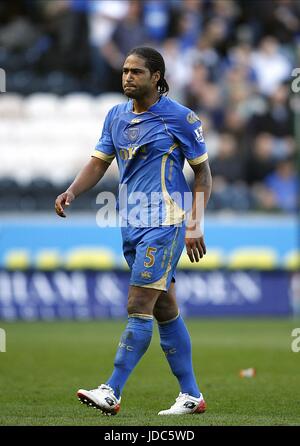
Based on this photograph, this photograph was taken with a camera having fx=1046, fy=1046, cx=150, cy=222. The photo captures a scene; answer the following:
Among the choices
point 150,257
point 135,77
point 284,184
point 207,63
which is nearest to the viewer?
point 150,257

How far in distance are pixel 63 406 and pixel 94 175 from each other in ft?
5.20

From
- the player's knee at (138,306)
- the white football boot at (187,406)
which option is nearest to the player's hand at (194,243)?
the player's knee at (138,306)

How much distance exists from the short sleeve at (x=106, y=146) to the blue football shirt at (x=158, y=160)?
21cm

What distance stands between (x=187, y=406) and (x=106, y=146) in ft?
5.92

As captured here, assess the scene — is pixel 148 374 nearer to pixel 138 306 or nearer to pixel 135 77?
pixel 138 306

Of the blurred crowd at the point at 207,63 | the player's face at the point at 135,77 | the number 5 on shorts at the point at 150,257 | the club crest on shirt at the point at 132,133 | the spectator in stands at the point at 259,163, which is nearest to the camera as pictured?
the number 5 on shorts at the point at 150,257

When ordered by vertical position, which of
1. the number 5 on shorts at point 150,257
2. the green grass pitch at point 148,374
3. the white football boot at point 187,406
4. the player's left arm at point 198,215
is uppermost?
the player's left arm at point 198,215

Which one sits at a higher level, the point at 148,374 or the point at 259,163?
the point at 259,163

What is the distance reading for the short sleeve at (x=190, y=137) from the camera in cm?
671

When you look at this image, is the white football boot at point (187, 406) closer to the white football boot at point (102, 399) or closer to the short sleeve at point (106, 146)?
the white football boot at point (102, 399)

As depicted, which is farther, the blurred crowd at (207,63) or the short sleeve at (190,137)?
the blurred crowd at (207,63)

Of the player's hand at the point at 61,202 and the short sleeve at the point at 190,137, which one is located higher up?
the short sleeve at the point at 190,137

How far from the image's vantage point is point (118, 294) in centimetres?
1570

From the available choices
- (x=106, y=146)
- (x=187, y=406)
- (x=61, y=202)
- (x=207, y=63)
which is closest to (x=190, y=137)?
(x=106, y=146)
